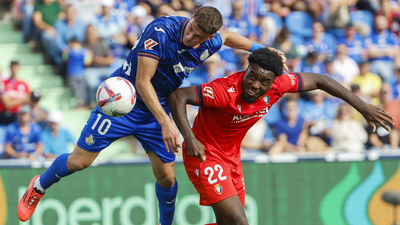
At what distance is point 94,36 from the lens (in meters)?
12.4

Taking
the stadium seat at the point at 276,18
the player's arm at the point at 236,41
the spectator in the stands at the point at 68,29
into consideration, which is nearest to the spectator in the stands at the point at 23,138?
the spectator in the stands at the point at 68,29

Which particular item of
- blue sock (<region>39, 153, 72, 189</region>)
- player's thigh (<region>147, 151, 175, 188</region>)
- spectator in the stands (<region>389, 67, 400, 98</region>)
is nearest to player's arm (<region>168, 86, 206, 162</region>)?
player's thigh (<region>147, 151, 175, 188</region>)

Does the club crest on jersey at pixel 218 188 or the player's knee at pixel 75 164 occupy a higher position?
the player's knee at pixel 75 164

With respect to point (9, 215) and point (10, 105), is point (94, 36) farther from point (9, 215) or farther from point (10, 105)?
point (9, 215)

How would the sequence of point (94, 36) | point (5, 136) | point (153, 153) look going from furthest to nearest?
1. point (94, 36)
2. point (5, 136)
3. point (153, 153)

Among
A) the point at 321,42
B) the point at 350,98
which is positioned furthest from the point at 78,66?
the point at 350,98

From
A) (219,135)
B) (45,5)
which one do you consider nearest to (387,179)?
(219,135)

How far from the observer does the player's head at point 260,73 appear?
6.18 metres

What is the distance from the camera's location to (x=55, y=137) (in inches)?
414

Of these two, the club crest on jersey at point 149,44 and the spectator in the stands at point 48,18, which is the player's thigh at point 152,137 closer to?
the club crest on jersey at point 149,44

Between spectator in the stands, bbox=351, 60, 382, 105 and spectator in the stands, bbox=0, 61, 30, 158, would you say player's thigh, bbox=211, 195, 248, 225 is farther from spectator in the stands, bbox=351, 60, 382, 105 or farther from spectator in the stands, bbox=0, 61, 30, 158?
spectator in the stands, bbox=351, 60, 382, 105

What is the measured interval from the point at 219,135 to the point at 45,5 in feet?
24.6

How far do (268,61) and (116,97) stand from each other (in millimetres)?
1491

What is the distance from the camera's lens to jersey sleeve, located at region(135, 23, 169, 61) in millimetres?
6172
